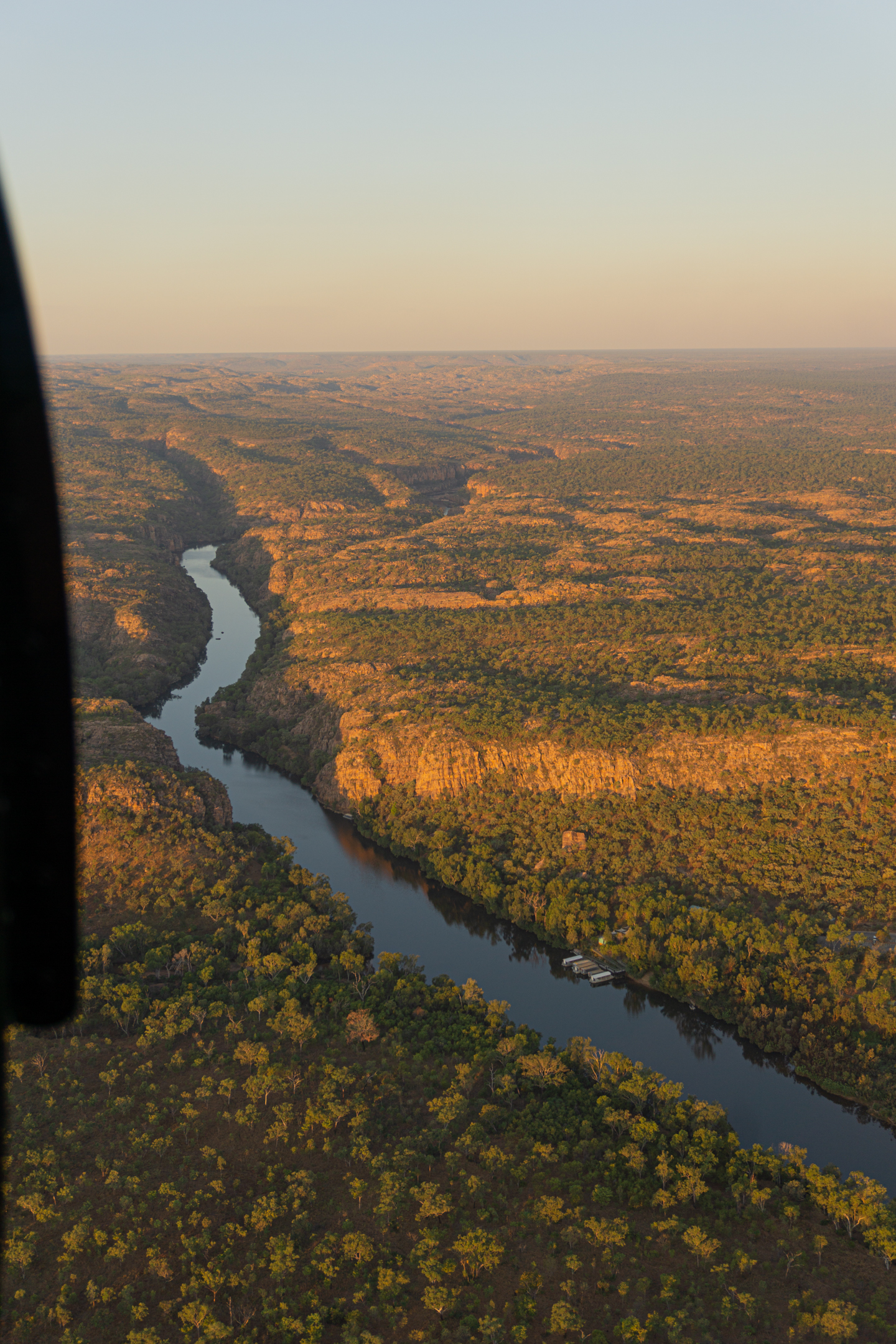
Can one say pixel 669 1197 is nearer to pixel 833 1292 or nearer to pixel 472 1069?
pixel 833 1292

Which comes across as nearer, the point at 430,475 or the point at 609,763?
the point at 609,763

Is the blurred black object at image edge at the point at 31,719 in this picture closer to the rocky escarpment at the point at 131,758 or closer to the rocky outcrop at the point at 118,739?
the rocky escarpment at the point at 131,758

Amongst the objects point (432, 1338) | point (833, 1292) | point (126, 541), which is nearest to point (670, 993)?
point (833, 1292)

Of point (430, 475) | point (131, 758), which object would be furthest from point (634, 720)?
point (430, 475)

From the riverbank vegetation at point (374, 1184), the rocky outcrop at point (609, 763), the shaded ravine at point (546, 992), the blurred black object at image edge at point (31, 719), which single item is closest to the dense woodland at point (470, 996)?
the riverbank vegetation at point (374, 1184)

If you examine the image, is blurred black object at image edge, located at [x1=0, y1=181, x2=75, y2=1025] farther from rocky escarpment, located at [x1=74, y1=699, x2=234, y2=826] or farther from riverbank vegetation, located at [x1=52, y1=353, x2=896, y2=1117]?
rocky escarpment, located at [x1=74, y1=699, x2=234, y2=826]

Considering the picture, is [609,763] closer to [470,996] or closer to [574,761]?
[574,761]
